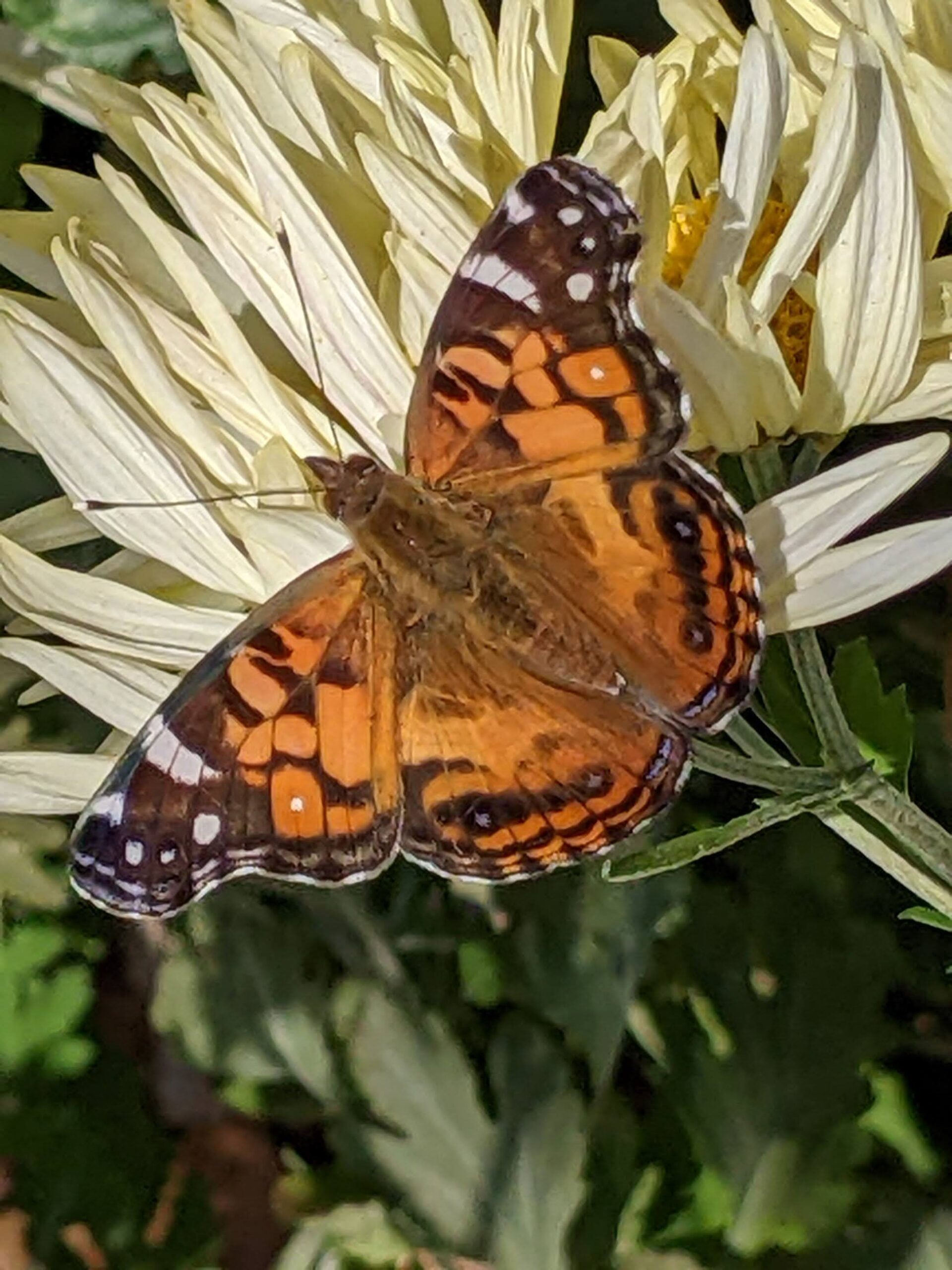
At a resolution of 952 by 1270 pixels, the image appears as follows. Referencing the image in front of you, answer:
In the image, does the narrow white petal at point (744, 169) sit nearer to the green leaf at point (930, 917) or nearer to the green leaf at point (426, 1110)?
the green leaf at point (930, 917)

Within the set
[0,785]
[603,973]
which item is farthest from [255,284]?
[603,973]

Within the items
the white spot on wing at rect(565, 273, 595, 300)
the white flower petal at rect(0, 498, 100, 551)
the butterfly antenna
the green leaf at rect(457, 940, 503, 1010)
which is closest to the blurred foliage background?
the green leaf at rect(457, 940, 503, 1010)

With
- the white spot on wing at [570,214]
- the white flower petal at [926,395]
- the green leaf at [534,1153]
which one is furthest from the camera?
the green leaf at [534,1153]

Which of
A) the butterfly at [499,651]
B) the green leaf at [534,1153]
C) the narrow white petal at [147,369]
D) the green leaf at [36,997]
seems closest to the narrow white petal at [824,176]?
the butterfly at [499,651]

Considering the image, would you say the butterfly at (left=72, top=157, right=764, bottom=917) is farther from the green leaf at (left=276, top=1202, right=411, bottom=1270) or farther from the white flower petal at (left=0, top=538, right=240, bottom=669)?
the green leaf at (left=276, top=1202, right=411, bottom=1270)

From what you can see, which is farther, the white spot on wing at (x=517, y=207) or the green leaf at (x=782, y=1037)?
the green leaf at (x=782, y=1037)

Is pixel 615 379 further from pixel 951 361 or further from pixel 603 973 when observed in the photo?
pixel 603 973
